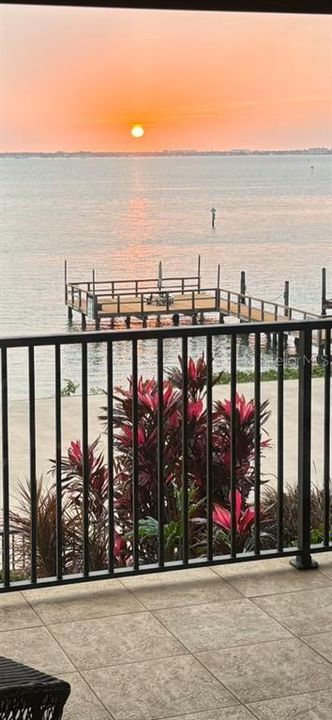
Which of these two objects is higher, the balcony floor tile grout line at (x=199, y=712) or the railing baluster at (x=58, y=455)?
the railing baluster at (x=58, y=455)

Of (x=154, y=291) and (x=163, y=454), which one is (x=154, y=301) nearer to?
(x=154, y=291)

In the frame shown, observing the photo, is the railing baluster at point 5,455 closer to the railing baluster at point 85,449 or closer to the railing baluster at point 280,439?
the railing baluster at point 85,449

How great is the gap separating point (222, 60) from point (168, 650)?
3930 cm

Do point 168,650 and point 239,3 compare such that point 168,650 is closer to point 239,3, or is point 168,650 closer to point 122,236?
point 239,3

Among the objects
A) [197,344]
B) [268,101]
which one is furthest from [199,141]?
[197,344]

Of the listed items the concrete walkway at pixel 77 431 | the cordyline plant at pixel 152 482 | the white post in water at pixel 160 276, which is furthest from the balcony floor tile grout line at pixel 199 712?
the white post in water at pixel 160 276

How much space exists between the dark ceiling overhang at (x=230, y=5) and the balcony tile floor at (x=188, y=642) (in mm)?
1707

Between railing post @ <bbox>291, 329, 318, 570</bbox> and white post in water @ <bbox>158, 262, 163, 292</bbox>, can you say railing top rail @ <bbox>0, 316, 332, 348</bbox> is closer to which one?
railing post @ <bbox>291, 329, 318, 570</bbox>

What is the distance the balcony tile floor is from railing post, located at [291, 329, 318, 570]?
0.06 metres

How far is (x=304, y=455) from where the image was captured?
3.34m

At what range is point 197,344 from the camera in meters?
32.7

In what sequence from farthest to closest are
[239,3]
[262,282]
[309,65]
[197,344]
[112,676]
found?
[309,65], [262,282], [197,344], [239,3], [112,676]

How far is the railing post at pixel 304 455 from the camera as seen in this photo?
10.7ft

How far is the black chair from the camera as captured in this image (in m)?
1.65
